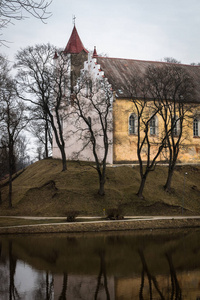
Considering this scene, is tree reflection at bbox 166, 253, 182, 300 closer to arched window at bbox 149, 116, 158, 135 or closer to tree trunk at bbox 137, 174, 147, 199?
tree trunk at bbox 137, 174, 147, 199

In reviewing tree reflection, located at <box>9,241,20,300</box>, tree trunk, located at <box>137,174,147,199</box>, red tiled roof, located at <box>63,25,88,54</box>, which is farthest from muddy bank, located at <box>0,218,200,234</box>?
red tiled roof, located at <box>63,25,88,54</box>

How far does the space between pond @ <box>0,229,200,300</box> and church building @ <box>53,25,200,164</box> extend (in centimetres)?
1811

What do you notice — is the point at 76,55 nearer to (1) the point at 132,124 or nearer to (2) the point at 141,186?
(1) the point at 132,124

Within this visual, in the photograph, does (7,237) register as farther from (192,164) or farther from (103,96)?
(192,164)

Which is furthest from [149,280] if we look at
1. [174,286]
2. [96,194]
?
[96,194]

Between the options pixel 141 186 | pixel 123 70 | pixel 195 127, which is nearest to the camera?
pixel 141 186

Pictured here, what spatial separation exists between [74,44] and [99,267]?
42.3 m

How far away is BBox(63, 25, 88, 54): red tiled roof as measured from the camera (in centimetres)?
5747

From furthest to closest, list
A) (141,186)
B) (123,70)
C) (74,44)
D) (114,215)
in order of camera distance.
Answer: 1. (74,44)
2. (123,70)
3. (141,186)
4. (114,215)

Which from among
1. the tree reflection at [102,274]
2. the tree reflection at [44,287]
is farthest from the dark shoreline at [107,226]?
the tree reflection at [44,287]

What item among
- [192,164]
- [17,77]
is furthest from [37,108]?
[192,164]

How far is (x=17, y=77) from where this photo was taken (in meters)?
47.8

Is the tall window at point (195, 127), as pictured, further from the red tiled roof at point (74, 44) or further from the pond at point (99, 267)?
the pond at point (99, 267)

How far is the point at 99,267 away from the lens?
20562 millimetres
